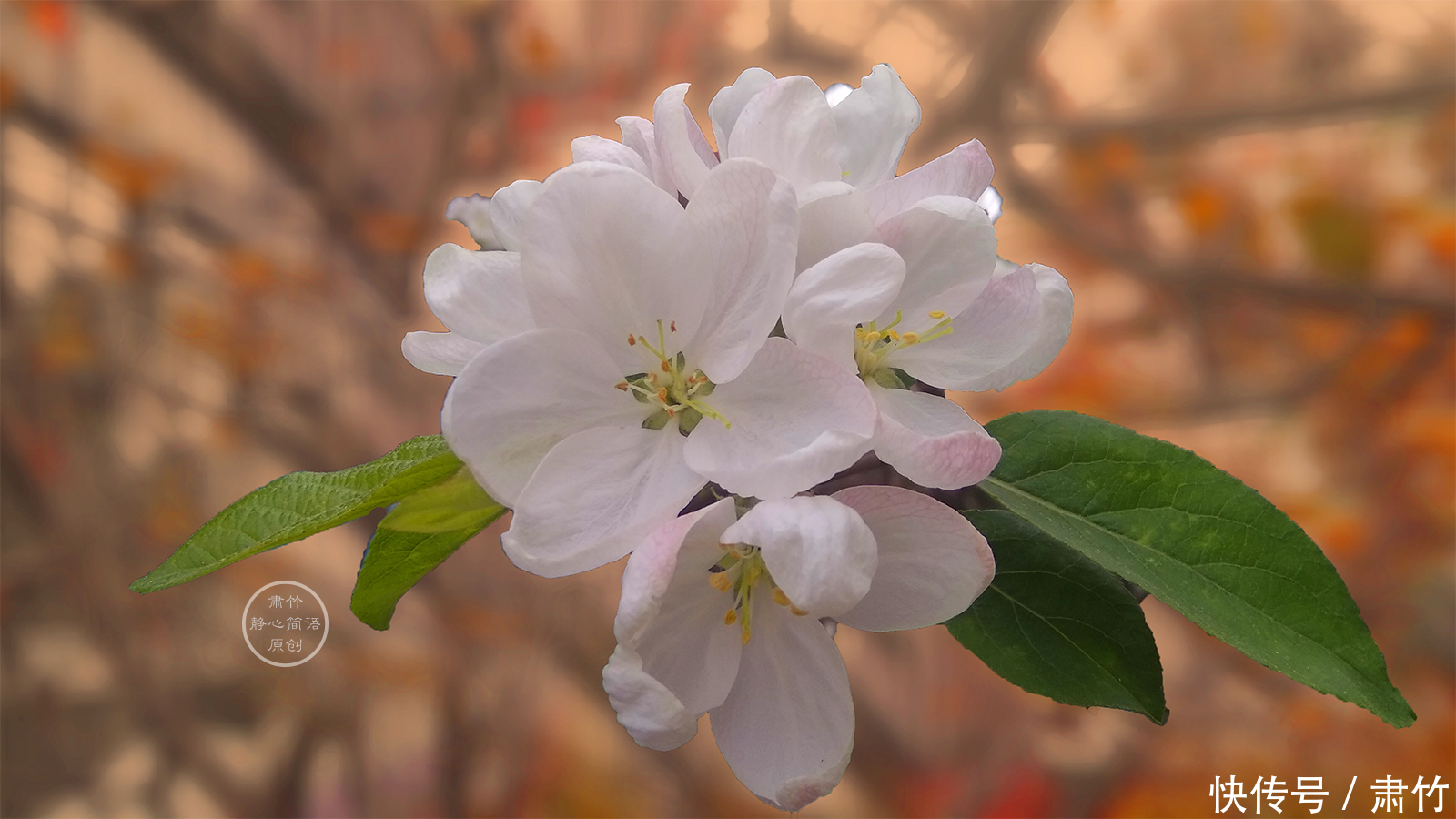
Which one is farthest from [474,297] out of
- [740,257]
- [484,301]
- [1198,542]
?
[1198,542]

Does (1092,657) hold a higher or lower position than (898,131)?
lower

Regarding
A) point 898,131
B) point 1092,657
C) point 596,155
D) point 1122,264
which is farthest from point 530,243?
point 1122,264

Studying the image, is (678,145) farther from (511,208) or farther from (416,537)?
(416,537)

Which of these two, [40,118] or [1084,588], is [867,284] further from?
[40,118]

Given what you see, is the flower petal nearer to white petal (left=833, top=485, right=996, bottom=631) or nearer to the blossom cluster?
the blossom cluster

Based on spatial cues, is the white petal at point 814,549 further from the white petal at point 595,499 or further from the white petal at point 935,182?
the white petal at point 935,182

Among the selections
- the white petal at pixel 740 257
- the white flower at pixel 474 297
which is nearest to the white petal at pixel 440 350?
the white flower at pixel 474 297
